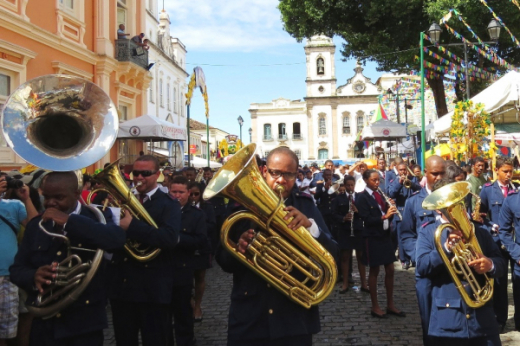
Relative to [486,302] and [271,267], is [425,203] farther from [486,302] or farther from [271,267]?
[271,267]

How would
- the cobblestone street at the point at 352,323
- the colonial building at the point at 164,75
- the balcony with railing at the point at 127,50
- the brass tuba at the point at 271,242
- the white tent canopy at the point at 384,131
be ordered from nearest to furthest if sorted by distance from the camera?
the brass tuba at the point at 271,242 < the cobblestone street at the point at 352,323 < the balcony with railing at the point at 127,50 < the white tent canopy at the point at 384,131 < the colonial building at the point at 164,75

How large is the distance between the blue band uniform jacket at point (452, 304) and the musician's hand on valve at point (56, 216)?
2467 millimetres

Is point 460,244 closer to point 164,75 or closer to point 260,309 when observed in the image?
point 260,309

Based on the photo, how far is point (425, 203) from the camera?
322 centimetres

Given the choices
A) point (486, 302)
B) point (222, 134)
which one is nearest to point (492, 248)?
point (486, 302)

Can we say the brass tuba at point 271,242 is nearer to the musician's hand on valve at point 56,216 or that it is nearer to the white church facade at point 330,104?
the musician's hand on valve at point 56,216

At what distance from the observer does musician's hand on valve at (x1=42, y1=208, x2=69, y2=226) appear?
117 inches

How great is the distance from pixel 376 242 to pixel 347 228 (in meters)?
1.07

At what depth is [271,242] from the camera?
281cm

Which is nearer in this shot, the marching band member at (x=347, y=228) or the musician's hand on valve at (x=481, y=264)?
the musician's hand on valve at (x=481, y=264)

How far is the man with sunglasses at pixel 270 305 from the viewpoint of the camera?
2949 millimetres

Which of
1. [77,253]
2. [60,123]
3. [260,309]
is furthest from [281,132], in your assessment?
[260,309]

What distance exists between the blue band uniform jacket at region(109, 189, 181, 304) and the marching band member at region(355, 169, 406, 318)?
308 centimetres

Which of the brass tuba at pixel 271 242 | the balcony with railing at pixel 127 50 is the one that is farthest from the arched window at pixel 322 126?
the brass tuba at pixel 271 242
